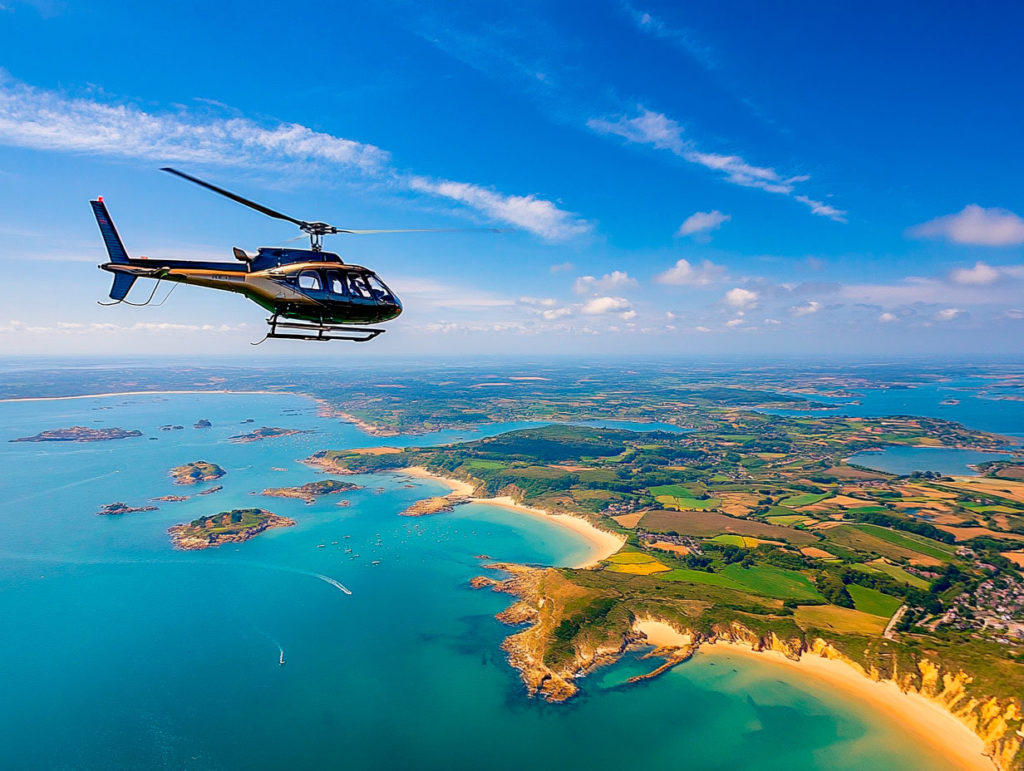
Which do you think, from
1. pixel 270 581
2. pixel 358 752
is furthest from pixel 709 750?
pixel 270 581

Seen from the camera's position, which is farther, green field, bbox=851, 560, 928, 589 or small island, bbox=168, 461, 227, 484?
small island, bbox=168, 461, 227, 484

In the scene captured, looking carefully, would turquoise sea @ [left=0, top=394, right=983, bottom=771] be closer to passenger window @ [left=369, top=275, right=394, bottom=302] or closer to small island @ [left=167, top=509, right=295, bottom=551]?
small island @ [left=167, top=509, right=295, bottom=551]

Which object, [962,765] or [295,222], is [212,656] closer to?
[295,222]

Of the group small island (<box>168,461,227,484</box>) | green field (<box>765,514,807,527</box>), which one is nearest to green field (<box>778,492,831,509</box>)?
green field (<box>765,514,807,527</box>)

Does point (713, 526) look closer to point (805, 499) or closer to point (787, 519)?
point (787, 519)

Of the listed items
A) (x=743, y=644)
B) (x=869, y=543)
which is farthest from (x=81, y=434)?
(x=869, y=543)

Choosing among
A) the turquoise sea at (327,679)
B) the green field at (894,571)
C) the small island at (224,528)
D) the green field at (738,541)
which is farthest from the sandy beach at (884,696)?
the small island at (224,528)
